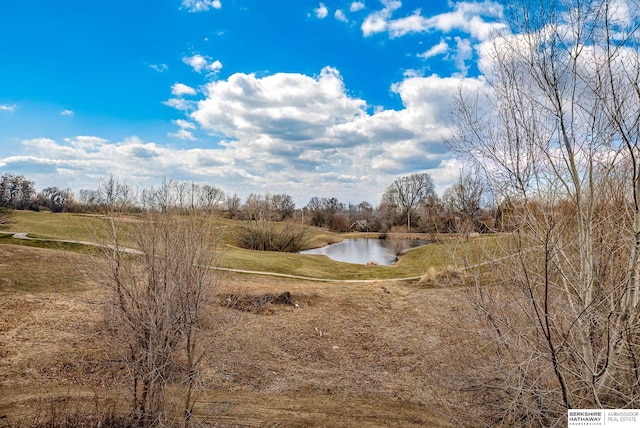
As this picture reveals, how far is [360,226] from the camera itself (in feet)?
233

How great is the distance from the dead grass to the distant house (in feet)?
175

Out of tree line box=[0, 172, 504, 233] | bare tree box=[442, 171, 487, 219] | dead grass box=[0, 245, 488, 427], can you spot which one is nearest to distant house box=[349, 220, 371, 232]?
tree line box=[0, 172, 504, 233]

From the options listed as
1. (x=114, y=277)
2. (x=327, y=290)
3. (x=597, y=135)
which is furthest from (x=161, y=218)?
(x=327, y=290)

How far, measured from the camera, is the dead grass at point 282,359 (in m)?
6.41

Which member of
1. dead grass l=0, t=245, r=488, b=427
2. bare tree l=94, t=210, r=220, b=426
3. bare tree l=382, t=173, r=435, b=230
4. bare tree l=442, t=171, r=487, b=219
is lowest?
dead grass l=0, t=245, r=488, b=427

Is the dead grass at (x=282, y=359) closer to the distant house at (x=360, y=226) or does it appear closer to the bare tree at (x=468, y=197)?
the bare tree at (x=468, y=197)

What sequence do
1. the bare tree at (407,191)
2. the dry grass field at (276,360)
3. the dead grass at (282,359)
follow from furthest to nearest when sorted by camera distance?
the bare tree at (407,191), the dead grass at (282,359), the dry grass field at (276,360)

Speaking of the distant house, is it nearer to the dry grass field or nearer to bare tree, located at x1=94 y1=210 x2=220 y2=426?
the dry grass field

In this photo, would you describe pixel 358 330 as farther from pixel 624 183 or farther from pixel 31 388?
pixel 624 183

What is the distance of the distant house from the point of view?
228 ft

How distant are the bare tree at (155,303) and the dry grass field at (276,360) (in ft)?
1.73

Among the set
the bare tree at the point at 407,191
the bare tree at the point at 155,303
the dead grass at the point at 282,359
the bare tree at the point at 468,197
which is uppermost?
the bare tree at the point at 407,191

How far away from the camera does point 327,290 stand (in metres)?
18.1

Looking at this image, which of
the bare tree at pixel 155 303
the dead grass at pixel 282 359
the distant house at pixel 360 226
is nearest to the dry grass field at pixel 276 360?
the dead grass at pixel 282 359
